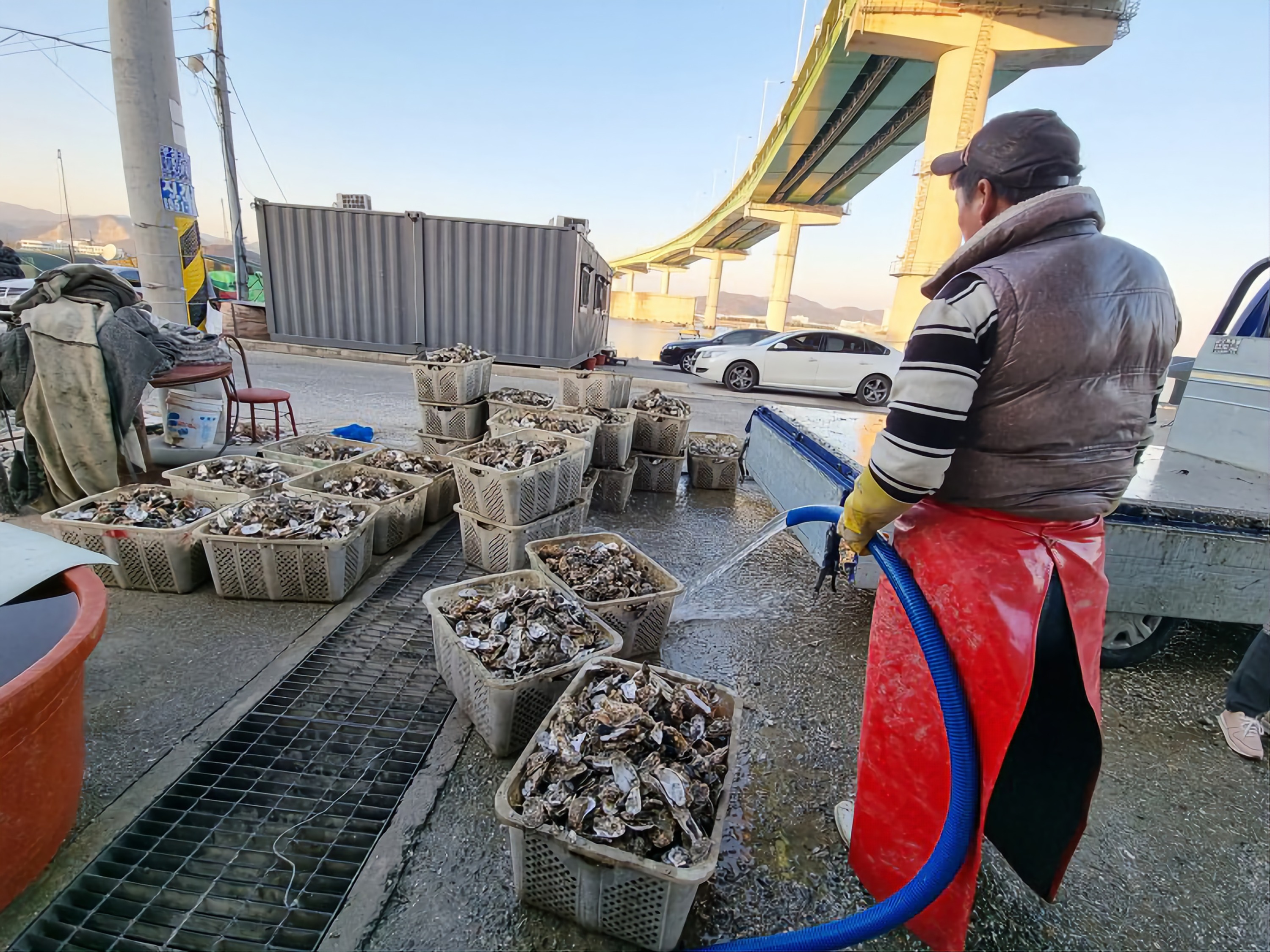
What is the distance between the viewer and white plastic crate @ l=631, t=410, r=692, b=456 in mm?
5184

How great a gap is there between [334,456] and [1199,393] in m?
6.51

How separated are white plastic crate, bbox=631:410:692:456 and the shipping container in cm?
642

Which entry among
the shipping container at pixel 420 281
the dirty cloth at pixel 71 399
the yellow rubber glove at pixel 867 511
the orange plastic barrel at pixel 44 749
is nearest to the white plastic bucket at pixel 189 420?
the dirty cloth at pixel 71 399

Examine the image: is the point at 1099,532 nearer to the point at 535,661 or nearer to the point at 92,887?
the point at 535,661

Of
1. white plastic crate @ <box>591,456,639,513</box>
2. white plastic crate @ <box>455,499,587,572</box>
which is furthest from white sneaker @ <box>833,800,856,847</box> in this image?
white plastic crate @ <box>591,456,639,513</box>

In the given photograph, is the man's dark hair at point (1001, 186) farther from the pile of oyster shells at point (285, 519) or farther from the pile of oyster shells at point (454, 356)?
the pile of oyster shells at point (454, 356)

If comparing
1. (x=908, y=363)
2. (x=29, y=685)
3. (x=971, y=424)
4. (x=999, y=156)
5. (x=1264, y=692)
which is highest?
(x=999, y=156)

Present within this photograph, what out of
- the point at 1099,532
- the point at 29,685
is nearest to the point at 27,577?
the point at 29,685

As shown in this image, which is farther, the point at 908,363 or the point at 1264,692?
the point at 1264,692

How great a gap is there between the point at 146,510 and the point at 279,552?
892 mm

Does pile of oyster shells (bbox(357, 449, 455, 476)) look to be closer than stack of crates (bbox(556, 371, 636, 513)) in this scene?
Yes

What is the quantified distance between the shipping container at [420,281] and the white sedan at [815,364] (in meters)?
3.69

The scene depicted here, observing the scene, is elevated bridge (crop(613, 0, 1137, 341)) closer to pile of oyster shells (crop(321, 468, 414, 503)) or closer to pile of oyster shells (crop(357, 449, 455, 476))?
pile of oyster shells (crop(357, 449, 455, 476))

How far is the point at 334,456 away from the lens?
454 centimetres
